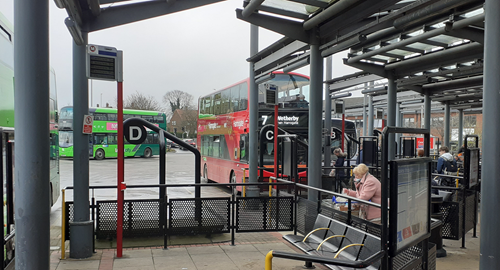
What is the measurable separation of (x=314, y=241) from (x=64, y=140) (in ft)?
111

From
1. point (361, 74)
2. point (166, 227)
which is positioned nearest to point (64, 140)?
Answer: point (361, 74)

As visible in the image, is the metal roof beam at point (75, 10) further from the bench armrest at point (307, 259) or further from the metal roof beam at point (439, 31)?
the metal roof beam at point (439, 31)

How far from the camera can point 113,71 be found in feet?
20.5

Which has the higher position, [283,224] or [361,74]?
[361,74]

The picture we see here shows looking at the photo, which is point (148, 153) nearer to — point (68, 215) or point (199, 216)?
point (199, 216)

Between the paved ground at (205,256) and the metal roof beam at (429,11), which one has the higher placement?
the metal roof beam at (429,11)

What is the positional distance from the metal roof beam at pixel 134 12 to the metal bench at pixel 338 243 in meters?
3.85

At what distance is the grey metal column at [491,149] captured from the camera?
161 inches

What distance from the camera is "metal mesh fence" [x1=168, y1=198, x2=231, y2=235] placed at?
711 centimetres

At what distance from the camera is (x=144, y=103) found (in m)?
71.1

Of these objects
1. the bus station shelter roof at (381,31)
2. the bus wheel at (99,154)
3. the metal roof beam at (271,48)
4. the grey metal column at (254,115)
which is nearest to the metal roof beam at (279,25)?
the bus station shelter roof at (381,31)

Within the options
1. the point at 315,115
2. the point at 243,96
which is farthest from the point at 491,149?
the point at 243,96

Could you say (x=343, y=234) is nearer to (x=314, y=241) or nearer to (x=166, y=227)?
(x=314, y=241)

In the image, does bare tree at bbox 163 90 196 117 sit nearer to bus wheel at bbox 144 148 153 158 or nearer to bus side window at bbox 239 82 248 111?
bus wheel at bbox 144 148 153 158
